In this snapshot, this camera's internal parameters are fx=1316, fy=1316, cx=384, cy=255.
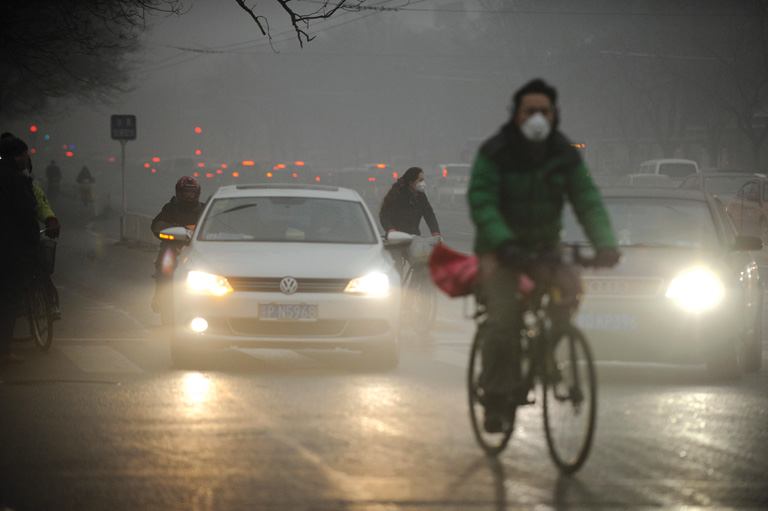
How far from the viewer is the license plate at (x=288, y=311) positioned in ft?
32.9

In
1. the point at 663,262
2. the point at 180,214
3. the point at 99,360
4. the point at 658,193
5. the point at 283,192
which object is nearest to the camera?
the point at 663,262

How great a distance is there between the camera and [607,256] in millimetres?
6148

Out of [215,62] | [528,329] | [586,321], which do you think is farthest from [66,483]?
[215,62]

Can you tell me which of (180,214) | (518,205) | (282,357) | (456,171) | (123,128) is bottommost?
(282,357)

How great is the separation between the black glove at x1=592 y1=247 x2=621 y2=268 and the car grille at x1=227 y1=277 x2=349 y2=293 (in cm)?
419

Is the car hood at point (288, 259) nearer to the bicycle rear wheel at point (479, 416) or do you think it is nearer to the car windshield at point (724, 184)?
the bicycle rear wheel at point (479, 416)

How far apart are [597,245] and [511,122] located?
0.75 m

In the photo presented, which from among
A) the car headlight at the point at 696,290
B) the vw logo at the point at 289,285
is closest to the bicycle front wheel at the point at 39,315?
the vw logo at the point at 289,285

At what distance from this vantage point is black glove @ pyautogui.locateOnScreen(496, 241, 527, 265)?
604 cm

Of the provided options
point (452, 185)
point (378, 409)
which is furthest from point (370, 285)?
point (452, 185)

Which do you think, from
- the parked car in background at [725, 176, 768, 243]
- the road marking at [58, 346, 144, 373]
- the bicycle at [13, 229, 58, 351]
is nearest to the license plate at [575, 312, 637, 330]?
the road marking at [58, 346, 144, 373]

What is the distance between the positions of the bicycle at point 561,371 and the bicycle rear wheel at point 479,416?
51mm

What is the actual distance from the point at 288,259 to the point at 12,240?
2.16 metres

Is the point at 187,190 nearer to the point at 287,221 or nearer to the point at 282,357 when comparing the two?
the point at 287,221
